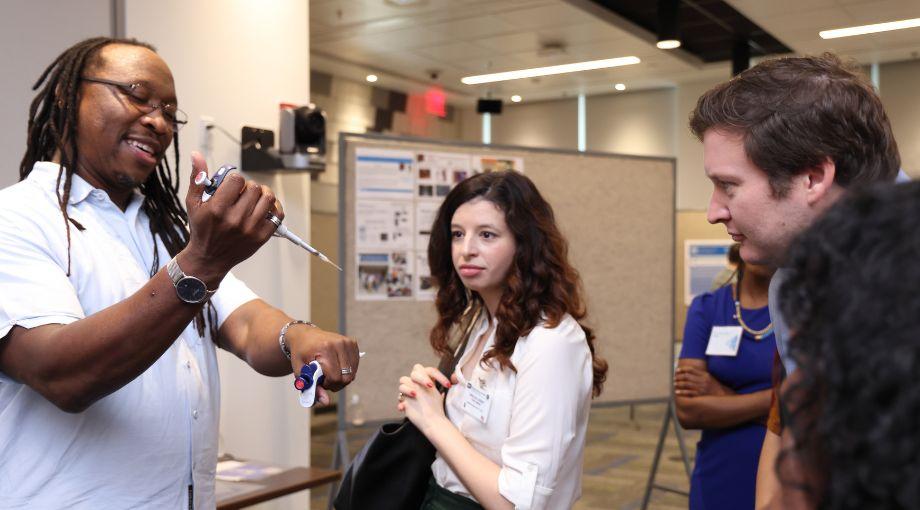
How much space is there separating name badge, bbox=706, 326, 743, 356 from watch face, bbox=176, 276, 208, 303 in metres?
1.61

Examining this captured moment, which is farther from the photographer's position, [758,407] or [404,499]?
[758,407]

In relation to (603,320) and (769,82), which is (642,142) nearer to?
(603,320)

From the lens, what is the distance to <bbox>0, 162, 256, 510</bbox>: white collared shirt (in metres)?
1.20

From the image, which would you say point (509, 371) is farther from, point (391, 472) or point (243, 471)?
point (243, 471)

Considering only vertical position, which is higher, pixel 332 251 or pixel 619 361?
pixel 332 251

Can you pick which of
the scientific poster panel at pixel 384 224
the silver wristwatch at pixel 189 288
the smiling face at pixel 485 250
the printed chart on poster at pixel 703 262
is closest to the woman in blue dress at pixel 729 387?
the smiling face at pixel 485 250

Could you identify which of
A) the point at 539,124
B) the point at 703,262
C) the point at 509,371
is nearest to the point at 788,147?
the point at 509,371

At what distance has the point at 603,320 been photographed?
4.28 meters

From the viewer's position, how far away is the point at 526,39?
8.23m

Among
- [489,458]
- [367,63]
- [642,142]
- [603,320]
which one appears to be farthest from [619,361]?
[642,142]

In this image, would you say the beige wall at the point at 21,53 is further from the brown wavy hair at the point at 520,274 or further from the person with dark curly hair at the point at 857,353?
the person with dark curly hair at the point at 857,353

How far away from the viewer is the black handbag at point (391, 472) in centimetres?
169

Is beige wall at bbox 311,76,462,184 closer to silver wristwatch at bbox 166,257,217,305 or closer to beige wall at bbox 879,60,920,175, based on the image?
beige wall at bbox 879,60,920,175

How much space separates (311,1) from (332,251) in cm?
230
